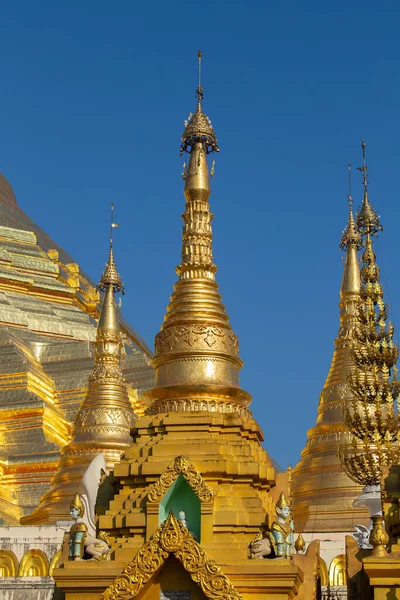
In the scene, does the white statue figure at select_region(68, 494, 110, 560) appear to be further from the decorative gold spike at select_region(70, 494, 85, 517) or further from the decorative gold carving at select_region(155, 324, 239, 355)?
the decorative gold carving at select_region(155, 324, 239, 355)

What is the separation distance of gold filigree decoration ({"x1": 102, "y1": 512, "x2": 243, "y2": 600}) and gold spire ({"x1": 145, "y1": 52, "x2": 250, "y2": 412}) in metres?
3.52

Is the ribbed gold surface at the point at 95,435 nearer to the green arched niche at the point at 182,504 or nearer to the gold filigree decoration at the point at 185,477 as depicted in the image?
the green arched niche at the point at 182,504

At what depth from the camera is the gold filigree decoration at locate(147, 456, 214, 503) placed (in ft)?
59.6

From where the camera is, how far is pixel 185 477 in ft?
59.7

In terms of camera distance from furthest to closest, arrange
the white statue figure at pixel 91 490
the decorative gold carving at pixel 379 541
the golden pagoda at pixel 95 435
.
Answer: the golden pagoda at pixel 95 435
the white statue figure at pixel 91 490
the decorative gold carving at pixel 379 541

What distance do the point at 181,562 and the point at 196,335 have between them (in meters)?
4.85

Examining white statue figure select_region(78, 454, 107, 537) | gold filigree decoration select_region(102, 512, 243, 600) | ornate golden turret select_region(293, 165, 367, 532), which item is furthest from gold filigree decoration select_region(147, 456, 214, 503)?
ornate golden turret select_region(293, 165, 367, 532)

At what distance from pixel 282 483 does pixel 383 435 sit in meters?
1.75

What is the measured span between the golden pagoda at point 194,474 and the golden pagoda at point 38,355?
11.6 m

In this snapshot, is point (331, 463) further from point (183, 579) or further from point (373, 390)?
point (183, 579)

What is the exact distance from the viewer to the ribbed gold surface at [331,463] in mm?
26484

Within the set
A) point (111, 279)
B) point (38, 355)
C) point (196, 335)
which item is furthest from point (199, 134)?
point (38, 355)

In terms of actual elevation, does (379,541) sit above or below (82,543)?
below

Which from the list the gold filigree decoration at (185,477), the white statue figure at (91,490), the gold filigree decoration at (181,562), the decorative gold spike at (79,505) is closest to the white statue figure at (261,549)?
the gold filigree decoration at (181,562)
